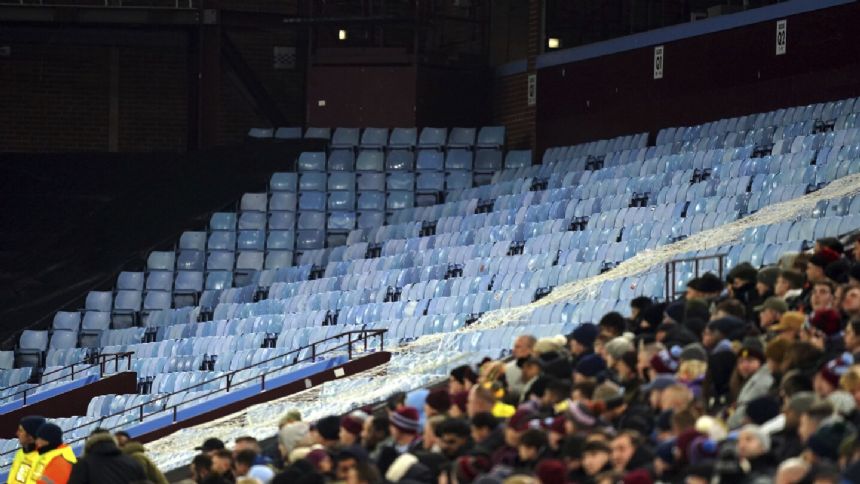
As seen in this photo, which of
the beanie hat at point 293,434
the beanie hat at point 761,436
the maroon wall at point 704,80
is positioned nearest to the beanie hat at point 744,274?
the beanie hat at point 293,434

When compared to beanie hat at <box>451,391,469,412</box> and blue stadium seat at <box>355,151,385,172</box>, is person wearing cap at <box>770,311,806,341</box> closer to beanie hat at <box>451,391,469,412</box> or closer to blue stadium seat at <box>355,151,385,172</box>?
beanie hat at <box>451,391,469,412</box>

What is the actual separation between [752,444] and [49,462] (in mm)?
5127

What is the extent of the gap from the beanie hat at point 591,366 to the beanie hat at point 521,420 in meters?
0.88

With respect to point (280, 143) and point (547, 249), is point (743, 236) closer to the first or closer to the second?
point (547, 249)

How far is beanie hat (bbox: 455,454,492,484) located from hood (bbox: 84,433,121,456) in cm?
264

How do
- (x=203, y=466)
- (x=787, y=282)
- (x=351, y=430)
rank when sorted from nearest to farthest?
(x=351, y=430) < (x=203, y=466) < (x=787, y=282)

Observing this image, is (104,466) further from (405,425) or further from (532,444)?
(532,444)

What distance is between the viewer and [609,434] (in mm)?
8062

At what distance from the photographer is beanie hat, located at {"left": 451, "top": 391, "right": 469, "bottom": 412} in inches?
388

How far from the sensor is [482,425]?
910 centimetres

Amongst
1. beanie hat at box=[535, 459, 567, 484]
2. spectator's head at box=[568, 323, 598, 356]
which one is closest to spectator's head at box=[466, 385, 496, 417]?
spectator's head at box=[568, 323, 598, 356]

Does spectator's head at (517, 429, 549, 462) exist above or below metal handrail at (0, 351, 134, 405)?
above

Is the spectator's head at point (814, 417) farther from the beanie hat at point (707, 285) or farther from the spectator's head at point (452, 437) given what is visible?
the beanie hat at point (707, 285)

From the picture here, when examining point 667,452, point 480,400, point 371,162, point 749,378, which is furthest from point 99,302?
point 667,452
